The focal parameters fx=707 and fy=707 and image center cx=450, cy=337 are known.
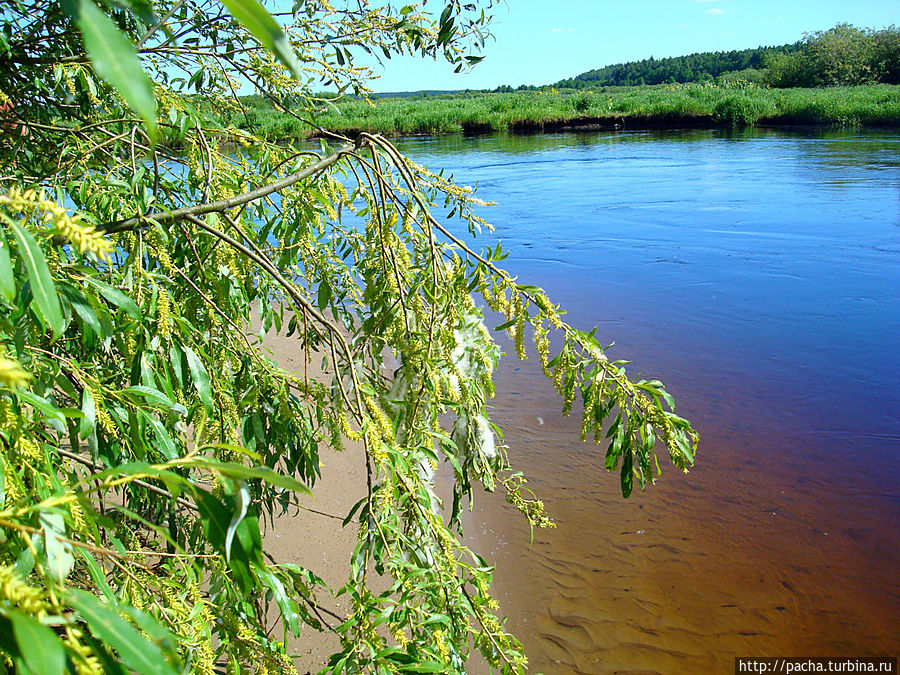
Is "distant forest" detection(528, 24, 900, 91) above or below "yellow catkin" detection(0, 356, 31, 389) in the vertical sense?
above

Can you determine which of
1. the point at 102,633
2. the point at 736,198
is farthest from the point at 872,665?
the point at 736,198

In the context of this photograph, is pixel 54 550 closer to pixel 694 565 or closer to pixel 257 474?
pixel 257 474

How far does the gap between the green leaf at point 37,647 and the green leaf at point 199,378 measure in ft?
3.12

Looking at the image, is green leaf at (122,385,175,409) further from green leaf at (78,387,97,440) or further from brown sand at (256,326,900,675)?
brown sand at (256,326,900,675)

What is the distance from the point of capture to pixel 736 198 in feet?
51.3

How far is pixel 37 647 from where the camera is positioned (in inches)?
18.2

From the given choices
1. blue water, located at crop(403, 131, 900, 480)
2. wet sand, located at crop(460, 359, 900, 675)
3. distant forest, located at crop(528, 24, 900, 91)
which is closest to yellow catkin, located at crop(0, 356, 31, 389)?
wet sand, located at crop(460, 359, 900, 675)

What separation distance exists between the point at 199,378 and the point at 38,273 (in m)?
0.81

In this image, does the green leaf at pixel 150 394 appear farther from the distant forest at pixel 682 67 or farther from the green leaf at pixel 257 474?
the distant forest at pixel 682 67

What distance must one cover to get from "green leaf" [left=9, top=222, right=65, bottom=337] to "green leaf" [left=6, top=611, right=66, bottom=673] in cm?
29

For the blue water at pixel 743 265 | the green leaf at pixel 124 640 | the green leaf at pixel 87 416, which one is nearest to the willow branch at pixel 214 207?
the green leaf at pixel 87 416

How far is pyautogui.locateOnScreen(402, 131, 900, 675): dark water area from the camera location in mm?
4090

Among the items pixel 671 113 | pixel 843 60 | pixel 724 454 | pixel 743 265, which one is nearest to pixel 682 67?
pixel 843 60

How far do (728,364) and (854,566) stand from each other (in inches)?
125
